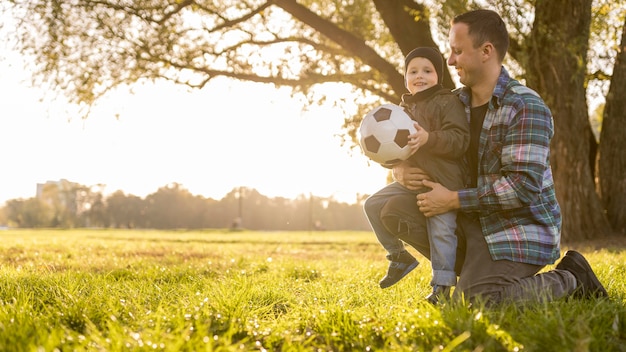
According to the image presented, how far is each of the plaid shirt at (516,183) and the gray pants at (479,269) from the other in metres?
0.09

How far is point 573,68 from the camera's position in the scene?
1168cm

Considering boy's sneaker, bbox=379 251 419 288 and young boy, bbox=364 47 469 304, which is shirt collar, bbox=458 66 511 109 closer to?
young boy, bbox=364 47 469 304

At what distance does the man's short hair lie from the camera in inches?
166

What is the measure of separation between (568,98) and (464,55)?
854cm

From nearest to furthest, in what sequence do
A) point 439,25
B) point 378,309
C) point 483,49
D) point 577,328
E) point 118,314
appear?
point 577,328, point 118,314, point 378,309, point 483,49, point 439,25

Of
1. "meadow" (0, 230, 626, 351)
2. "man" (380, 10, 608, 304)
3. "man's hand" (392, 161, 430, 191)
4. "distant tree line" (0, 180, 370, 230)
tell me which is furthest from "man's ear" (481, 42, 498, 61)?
"distant tree line" (0, 180, 370, 230)

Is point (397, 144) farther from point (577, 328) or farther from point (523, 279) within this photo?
point (577, 328)

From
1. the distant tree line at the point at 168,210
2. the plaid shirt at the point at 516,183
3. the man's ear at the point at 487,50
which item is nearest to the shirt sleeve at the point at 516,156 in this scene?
the plaid shirt at the point at 516,183

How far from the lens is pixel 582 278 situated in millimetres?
4242

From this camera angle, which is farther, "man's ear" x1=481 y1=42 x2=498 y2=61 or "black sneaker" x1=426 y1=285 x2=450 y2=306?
"man's ear" x1=481 y1=42 x2=498 y2=61

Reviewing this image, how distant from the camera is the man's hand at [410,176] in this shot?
4.31m

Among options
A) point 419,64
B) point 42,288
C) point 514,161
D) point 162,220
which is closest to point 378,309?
point 514,161

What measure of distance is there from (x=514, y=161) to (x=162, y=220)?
96921 millimetres

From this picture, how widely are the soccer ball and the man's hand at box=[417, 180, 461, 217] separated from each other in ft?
1.07
